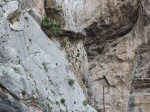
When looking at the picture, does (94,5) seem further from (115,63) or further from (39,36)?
(39,36)

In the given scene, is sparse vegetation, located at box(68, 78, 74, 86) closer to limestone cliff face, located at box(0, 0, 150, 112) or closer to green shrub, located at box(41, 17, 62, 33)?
limestone cliff face, located at box(0, 0, 150, 112)

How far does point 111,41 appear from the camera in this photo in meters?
24.0

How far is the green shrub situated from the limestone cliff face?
1.02 ft

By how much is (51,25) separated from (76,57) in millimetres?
2727

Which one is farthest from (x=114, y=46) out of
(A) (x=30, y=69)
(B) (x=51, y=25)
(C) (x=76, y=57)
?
(A) (x=30, y=69)

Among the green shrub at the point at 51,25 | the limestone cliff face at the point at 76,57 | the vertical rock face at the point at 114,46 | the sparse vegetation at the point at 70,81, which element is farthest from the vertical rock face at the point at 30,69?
the vertical rock face at the point at 114,46

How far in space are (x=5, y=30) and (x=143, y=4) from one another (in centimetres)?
1020

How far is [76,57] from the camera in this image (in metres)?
20.1

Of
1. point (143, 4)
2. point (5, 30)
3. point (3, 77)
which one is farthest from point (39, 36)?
point (143, 4)

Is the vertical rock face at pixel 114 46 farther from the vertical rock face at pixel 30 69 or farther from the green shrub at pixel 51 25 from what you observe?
the vertical rock face at pixel 30 69

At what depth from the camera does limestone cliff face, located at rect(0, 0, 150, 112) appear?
595 inches

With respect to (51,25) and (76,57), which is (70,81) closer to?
(51,25)

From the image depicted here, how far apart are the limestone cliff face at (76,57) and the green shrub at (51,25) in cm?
31

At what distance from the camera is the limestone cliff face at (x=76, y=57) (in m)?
15.1
